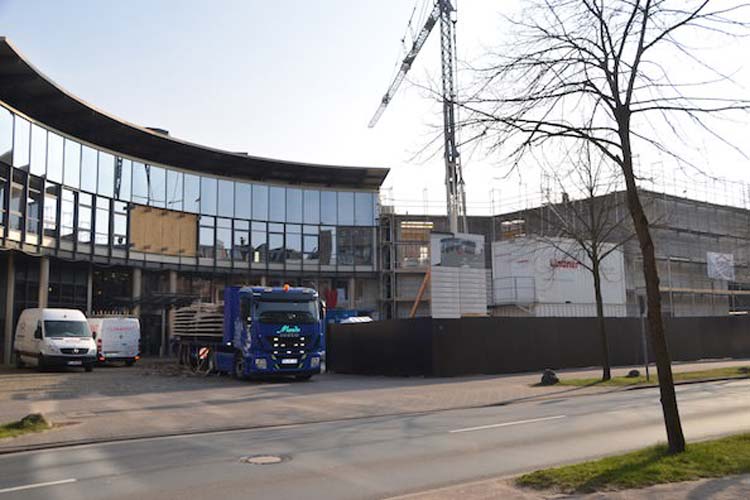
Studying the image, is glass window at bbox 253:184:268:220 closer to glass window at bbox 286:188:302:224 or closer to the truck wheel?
glass window at bbox 286:188:302:224

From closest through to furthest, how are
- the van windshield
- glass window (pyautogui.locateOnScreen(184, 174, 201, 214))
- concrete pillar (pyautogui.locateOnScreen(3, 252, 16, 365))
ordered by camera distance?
1. the van windshield
2. concrete pillar (pyautogui.locateOnScreen(3, 252, 16, 365))
3. glass window (pyautogui.locateOnScreen(184, 174, 201, 214))

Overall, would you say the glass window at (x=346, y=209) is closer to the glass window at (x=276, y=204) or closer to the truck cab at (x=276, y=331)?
the glass window at (x=276, y=204)

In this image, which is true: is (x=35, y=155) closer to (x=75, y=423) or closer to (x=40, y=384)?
(x=40, y=384)

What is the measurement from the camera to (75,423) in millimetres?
13352

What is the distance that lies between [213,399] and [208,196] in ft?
102

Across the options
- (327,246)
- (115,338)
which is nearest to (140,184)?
(115,338)

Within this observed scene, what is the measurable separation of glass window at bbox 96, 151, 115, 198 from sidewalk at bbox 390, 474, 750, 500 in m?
37.4

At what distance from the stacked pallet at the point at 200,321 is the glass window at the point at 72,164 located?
1120cm

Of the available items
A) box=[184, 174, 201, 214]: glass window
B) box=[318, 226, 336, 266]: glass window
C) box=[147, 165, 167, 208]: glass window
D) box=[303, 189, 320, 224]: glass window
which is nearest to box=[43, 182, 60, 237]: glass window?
box=[147, 165, 167, 208]: glass window

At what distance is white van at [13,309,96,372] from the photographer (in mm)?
27609

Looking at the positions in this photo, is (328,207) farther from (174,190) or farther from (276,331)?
(276,331)

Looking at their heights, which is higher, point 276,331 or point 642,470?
point 276,331

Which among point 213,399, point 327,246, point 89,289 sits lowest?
point 213,399

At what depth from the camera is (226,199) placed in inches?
1895
